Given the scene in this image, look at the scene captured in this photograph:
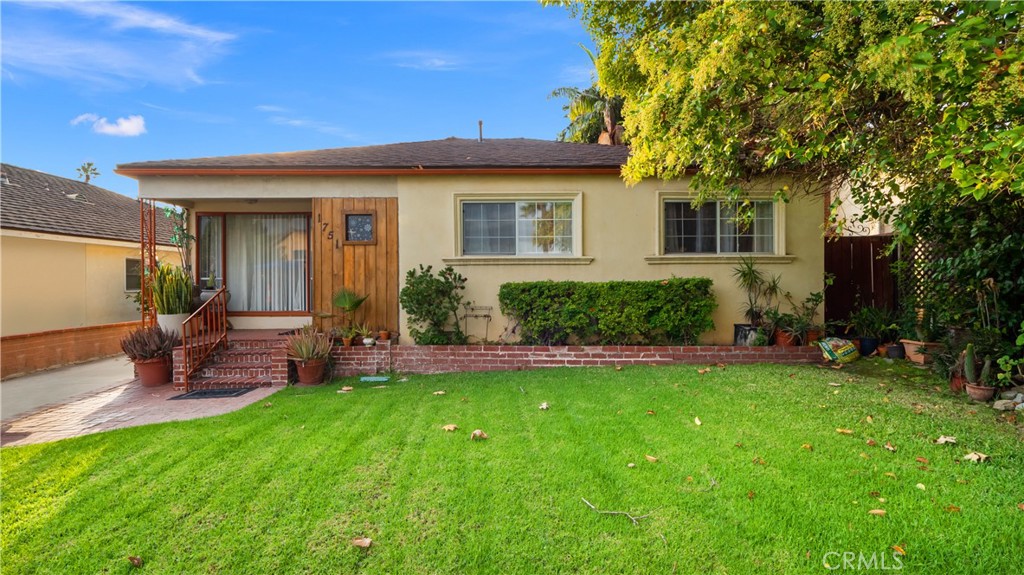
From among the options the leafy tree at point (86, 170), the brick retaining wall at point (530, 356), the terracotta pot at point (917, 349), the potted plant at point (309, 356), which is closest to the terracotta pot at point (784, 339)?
the brick retaining wall at point (530, 356)

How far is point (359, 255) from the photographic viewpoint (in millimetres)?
7367

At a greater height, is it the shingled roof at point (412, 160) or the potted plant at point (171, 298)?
the shingled roof at point (412, 160)

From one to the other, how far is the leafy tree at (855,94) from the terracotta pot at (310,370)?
17.7 feet

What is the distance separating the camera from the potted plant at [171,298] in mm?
6883

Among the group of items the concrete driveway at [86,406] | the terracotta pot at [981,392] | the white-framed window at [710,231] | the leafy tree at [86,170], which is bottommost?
the concrete driveway at [86,406]

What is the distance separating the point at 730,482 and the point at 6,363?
12015 mm

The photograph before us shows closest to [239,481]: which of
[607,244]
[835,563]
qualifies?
[835,563]

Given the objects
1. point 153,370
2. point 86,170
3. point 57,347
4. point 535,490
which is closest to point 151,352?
point 153,370

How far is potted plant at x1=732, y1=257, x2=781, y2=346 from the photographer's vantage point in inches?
283

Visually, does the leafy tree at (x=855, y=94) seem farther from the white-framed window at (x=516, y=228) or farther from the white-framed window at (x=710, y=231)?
the white-framed window at (x=516, y=228)

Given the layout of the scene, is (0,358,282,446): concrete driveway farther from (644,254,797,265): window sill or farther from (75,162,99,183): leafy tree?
(75,162,99,183): leafy tree

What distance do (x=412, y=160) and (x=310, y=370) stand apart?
4.14 metres

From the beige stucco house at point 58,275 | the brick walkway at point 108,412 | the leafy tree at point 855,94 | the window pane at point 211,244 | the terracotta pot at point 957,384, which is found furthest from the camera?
the window pane at point 211,244

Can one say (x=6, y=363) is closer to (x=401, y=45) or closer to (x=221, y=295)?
(x=221, y=295)
